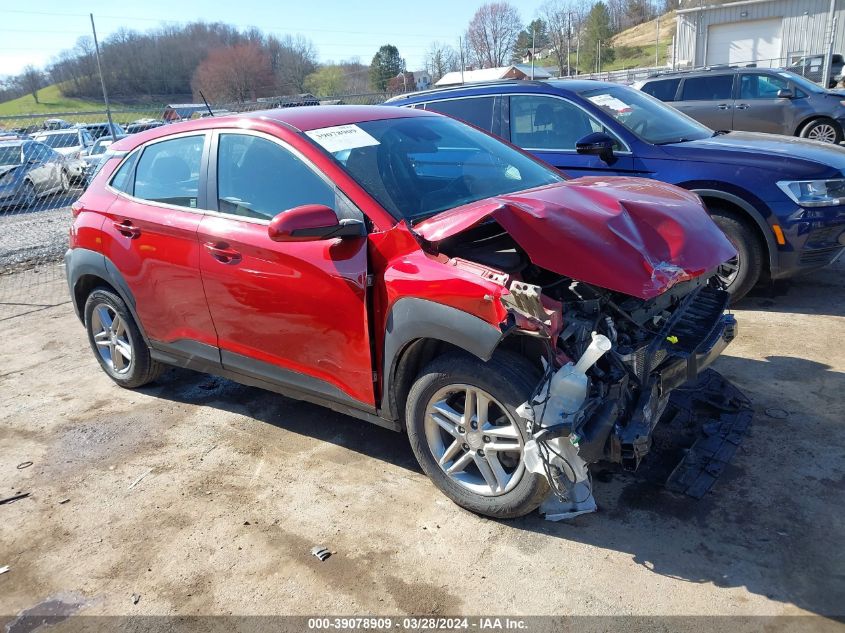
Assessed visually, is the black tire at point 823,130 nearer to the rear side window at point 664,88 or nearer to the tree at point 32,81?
the rear side window at point 664,88

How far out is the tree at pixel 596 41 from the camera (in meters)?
69.6

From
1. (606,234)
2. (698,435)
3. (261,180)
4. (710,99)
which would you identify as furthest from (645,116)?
(710,99)

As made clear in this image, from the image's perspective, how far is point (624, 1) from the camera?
99.4 m

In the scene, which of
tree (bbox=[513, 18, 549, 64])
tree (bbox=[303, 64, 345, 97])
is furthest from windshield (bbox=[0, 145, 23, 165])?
tree (bbox=[513, 18, 549, 64])

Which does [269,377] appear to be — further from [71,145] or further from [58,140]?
[71,145]

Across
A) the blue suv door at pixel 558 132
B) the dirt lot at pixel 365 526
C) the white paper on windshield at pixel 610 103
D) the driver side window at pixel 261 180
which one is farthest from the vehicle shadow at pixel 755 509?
the white paper on windshield at pixel 610 103

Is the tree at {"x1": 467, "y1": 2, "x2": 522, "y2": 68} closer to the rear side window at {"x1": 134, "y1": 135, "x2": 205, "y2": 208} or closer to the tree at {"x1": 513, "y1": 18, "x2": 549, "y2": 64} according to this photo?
the tree at {"x1": 513, "y1": 18, "x2": 549, "y2": 64}

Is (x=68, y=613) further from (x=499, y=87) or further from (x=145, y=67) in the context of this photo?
(x=145, y=67)

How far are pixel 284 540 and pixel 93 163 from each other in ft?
57.1

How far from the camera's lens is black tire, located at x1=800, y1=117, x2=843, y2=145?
12977mm

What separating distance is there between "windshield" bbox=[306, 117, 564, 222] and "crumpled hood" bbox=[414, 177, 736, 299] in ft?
1.05

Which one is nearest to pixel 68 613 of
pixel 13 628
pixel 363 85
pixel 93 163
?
pixel 13 628

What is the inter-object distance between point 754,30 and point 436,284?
40.3m

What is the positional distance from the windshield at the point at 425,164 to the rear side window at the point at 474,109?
236cm
